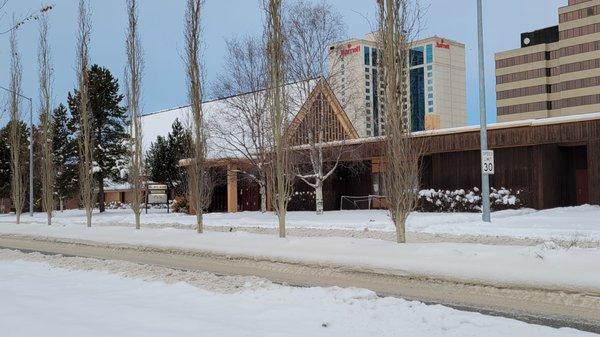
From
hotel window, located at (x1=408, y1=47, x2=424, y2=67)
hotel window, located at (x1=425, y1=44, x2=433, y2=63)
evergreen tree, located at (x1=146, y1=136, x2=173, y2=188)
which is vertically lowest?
evergreen tree, located at (x1=146, y1=136, x2=173, y2=188)

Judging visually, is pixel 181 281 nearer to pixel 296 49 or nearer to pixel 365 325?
pixel 365 325

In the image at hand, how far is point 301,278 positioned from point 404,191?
457cm

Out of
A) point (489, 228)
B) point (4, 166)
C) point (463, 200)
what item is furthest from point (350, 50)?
point (4, 166)

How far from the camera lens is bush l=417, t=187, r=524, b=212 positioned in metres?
27.0

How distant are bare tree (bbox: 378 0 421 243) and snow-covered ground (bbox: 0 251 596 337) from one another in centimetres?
592

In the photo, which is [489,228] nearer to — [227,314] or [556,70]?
[227,314]

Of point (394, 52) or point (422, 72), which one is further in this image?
point (422, 72)

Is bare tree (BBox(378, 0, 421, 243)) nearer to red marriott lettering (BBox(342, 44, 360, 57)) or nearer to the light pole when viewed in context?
the light pole

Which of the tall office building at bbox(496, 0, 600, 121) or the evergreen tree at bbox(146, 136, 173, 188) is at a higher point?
the tall office building at bbox(496, 0, 600, 121)

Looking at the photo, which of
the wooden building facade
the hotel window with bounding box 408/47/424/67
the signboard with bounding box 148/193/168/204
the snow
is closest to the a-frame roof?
the wooden building facade

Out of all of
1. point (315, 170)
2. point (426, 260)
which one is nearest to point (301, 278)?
point (426, 260)

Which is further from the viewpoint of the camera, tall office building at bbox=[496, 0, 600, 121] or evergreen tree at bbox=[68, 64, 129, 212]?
tall office building at bbox=[496, 0, 600, 121]

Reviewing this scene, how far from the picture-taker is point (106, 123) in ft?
144

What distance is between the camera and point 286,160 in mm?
17672
